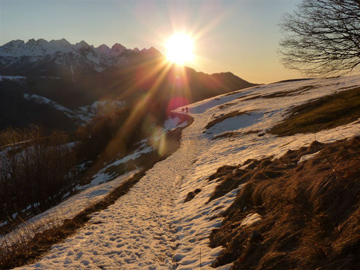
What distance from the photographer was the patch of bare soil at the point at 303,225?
15.4 ft

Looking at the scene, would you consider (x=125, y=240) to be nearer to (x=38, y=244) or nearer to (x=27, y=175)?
(x=38, y=244)

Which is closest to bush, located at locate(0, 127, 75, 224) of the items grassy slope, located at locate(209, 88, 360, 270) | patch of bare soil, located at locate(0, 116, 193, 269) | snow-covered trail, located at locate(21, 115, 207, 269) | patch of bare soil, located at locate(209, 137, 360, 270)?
snow-covered trail, located at locate(21, 115, 207, 269)

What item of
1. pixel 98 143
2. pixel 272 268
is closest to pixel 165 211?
pixel 272 268

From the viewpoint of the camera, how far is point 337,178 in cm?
644

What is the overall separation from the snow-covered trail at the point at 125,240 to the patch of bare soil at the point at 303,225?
2284 mm

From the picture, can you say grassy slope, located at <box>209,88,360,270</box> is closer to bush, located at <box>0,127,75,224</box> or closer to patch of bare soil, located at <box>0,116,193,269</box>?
patch of bare soil, located at <box>0,116,193,269</box>

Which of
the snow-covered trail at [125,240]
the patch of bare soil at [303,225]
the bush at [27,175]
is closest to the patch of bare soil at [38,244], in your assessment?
the snow-covered trail at [125,240]

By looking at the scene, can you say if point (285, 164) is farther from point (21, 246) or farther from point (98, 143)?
point (98, 143)

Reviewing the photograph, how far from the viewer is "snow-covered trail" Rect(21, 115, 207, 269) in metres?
8.12

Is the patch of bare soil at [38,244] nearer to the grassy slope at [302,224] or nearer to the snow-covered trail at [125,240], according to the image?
the snow-covered trail at [125,240]

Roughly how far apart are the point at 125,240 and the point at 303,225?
696 cm

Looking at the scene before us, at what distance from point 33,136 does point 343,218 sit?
3830cm

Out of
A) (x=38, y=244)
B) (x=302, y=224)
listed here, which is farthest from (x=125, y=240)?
(x=302, y=224)

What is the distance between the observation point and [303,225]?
596cm
